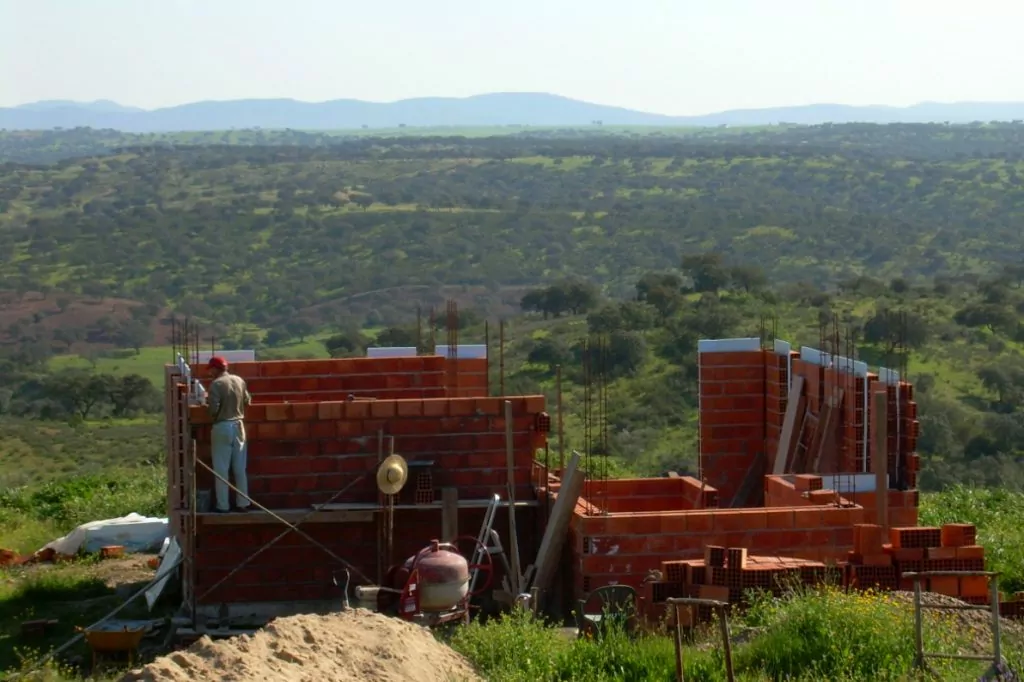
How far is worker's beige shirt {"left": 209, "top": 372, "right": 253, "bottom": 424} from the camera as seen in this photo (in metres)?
11.5

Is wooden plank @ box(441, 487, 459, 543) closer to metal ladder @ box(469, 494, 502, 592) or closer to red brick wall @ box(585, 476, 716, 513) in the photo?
metal ladder @ box(469, 494, 502, 592)

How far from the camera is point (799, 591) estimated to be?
32.3 feet

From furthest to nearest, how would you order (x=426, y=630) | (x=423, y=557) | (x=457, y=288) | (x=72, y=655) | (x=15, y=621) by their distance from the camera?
(x=457, y=288) → (x=15, y=621) → (x=72, y=655) → (x=423, y=557) → (x=426, y=630)

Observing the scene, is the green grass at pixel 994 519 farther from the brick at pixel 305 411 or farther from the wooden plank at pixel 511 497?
the brick at pixel 305 411

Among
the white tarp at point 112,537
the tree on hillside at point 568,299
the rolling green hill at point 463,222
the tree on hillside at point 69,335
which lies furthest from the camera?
the rolling green hill at point 463,222

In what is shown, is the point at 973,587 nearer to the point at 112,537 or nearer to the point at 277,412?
the point at 277,412

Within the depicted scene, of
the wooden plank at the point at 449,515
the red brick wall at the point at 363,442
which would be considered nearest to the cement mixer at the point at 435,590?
the wooden plank at the point at 449,515

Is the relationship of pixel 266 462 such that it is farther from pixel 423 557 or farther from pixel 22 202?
pixel 22 202

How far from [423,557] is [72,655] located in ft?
8.98

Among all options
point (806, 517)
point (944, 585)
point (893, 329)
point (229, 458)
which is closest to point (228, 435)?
point (229, 458)

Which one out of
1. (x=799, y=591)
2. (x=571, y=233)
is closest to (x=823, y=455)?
(x=799, y=591)

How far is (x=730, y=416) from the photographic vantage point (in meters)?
14.6

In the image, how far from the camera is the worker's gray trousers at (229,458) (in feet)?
37.9

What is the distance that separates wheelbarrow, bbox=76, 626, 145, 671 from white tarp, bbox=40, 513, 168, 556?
3.90 metres
